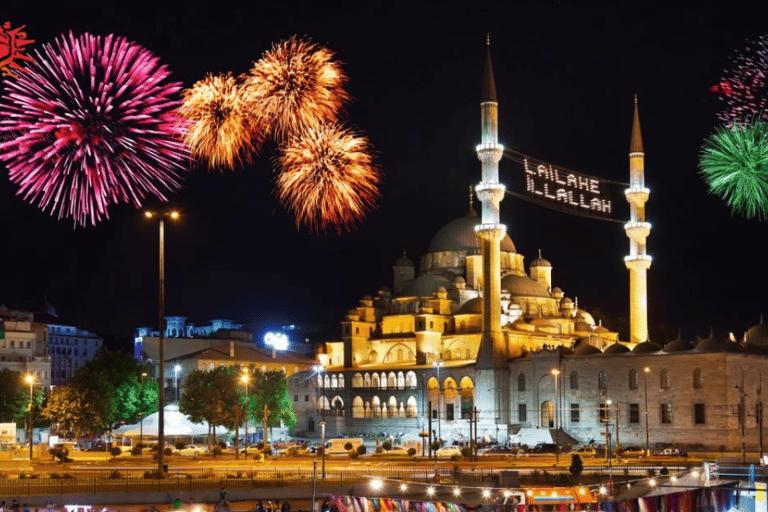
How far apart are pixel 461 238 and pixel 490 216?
30.3m

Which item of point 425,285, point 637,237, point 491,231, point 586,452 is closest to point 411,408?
point 425,285

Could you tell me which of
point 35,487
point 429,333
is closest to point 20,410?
point 429,333

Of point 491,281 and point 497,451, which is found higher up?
point 491,281

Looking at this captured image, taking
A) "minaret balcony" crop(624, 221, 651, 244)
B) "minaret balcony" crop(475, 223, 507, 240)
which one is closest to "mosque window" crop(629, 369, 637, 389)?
"minaret balcony" crop(475, 223, 507, 240)

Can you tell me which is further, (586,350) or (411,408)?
(411,408)

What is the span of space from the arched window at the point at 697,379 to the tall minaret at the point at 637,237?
13.9 meters

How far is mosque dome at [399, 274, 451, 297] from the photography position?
119m

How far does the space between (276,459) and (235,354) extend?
5479 cm

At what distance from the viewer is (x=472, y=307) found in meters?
113

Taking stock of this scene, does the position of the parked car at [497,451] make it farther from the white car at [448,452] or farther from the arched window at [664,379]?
the arched window at [664,379]

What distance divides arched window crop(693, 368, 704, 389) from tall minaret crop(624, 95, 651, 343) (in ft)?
45.6

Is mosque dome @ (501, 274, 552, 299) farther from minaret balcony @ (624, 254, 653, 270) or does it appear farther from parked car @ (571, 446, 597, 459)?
parked car @ (571, 446, 597, 459)

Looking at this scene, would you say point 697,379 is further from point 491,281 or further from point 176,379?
point 176,379

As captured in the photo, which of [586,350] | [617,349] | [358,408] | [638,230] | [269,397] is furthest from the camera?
[358,408]
